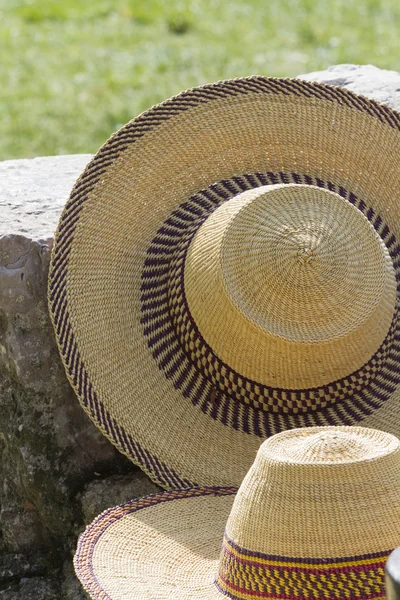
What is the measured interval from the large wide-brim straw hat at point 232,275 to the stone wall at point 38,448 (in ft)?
0.45

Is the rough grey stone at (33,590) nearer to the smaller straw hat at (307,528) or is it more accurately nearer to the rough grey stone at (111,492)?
the rough grey stone at (111,492)

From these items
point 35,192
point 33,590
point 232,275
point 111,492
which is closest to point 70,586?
point 33,590

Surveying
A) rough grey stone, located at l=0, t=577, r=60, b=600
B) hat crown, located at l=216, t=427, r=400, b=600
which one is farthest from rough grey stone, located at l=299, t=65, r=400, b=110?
hat crown, located at l=216, t=427, r=400, b=600

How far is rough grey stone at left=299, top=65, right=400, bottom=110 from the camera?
3.26 metres

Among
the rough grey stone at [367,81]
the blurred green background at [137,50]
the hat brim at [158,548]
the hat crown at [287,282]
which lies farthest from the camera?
the blurred green background at [137,50]

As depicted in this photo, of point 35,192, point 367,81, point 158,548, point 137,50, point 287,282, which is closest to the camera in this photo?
point 158,548

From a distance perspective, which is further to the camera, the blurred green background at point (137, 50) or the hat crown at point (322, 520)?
the blurred green background at point (137, 50)

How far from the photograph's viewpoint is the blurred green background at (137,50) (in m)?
5.60

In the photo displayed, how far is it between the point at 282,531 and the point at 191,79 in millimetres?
4406

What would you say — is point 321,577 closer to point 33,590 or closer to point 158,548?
point 158,548

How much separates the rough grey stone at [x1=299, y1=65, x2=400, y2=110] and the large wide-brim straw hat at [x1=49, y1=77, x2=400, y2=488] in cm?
59

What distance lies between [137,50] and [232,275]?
4389 millimetres

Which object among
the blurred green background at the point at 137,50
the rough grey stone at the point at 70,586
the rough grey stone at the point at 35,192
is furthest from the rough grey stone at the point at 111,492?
the blurred green background at the point at 137,50

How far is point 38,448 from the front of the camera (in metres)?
2.61
